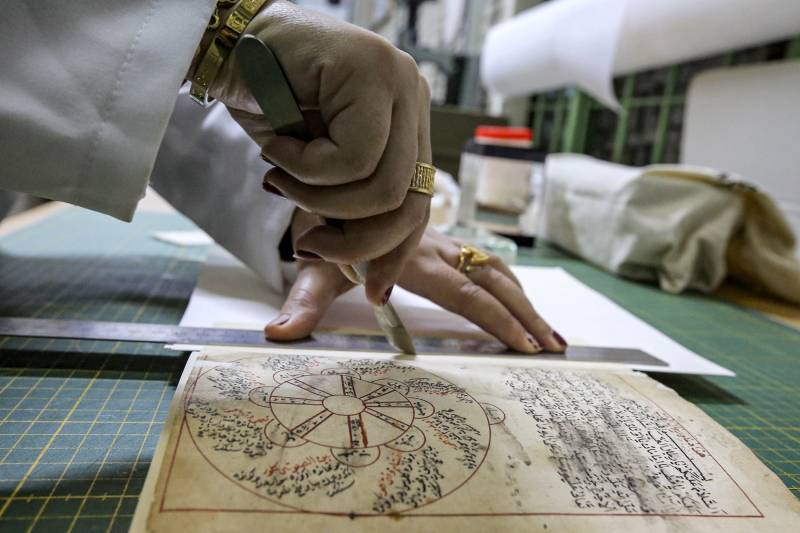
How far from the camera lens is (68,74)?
475mm

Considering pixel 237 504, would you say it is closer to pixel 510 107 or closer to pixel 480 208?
pixel 480 208

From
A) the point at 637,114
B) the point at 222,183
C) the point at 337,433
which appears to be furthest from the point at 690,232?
the point at 337,433

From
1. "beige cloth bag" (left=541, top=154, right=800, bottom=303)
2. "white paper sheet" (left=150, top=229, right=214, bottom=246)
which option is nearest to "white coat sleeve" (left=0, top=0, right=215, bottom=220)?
"white paper sheet" (left=150, top=229, right=214, bottom=246)

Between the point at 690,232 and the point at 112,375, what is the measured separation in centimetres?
109

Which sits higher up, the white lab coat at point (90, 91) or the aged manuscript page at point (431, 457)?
the white lab coat at point (90, 91)

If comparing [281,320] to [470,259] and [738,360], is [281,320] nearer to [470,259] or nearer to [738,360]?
[470,259]

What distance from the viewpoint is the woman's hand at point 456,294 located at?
27.8 inches

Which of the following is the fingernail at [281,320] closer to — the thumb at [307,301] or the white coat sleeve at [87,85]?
the thumb at [307,301]

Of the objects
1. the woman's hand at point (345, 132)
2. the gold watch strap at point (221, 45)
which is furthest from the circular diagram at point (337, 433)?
the gold watch strap at point (221, 45)

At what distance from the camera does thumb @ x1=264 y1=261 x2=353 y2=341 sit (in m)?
0.65

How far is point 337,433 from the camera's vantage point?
44cm

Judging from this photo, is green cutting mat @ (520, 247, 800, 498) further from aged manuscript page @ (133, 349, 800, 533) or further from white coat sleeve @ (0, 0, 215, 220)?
white coat sleeve @ (0, 0, 215, 220)

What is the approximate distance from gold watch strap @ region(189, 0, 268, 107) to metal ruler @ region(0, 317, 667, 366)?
256 mm

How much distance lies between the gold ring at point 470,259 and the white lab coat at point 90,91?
41cm
